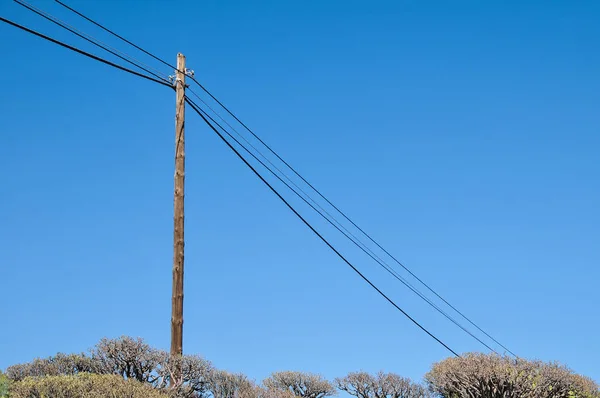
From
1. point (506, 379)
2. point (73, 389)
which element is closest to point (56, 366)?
point (73, 389)

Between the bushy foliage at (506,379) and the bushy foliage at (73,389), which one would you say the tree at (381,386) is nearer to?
the bushy foliage at (506,379)

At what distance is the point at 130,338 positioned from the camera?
758 inches

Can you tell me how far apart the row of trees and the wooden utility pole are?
0.84 m

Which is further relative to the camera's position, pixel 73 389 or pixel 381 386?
pixel 381 386

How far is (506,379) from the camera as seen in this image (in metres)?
23.8

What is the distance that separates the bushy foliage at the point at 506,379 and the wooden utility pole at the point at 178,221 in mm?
10879

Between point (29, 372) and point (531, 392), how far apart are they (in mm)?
16001

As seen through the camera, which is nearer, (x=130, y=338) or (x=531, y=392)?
(x=130, y=338)

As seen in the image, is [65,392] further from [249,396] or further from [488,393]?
[488,393]

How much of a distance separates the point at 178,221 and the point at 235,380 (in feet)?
17.9

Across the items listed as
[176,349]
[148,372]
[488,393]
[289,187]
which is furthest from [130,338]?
[488,393]

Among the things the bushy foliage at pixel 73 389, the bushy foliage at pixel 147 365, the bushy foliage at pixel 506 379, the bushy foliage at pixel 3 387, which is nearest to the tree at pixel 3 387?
the bushy foliage at pixel 3 387

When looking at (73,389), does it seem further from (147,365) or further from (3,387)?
(147,365)

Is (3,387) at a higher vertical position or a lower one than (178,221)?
lower
